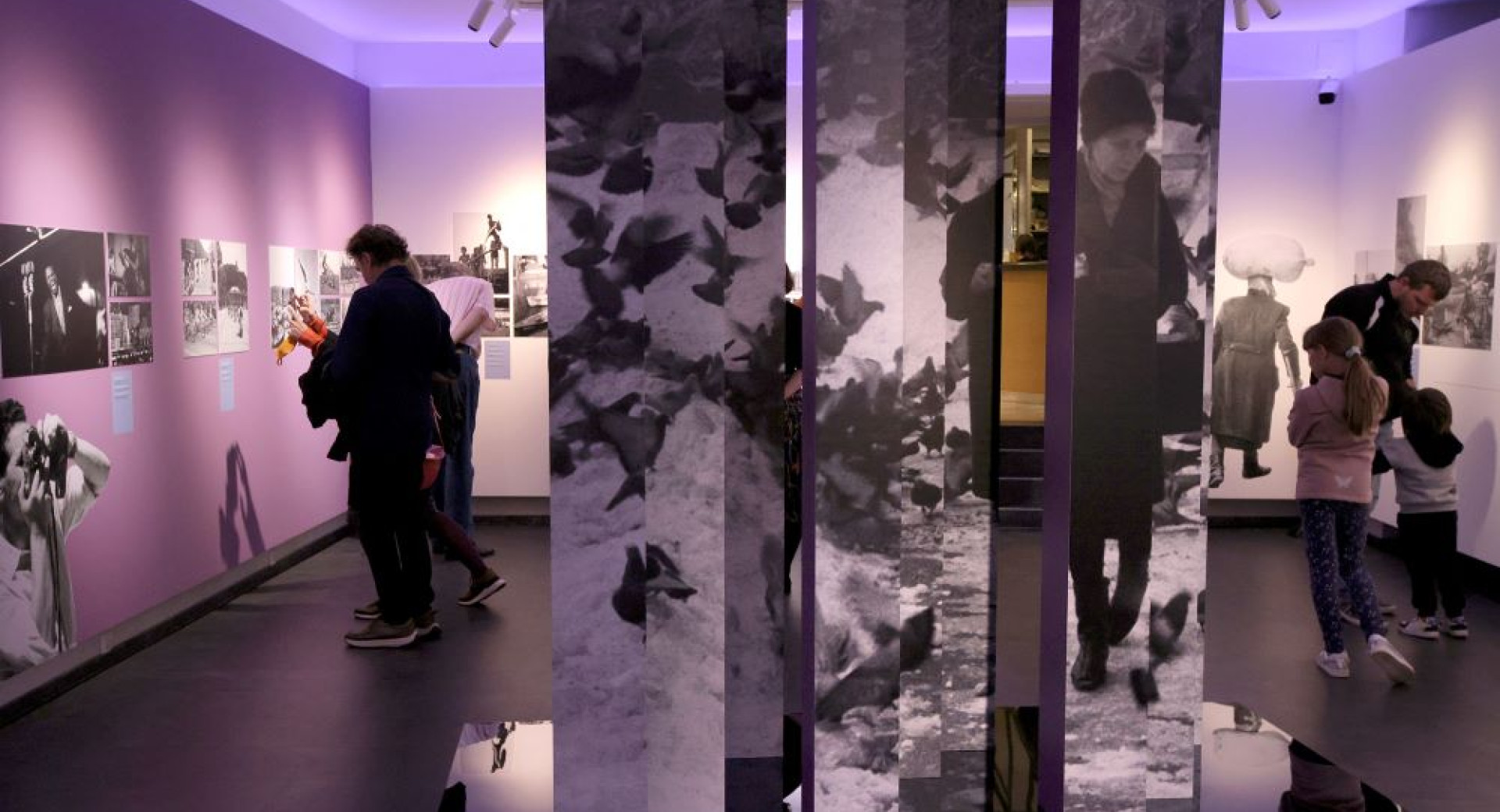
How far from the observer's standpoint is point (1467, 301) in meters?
6.94

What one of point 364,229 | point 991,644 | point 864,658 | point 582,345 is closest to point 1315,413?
point 991,644

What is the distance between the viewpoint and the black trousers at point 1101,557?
2.27m

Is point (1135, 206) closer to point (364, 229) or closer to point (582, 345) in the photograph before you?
point (582, 345)

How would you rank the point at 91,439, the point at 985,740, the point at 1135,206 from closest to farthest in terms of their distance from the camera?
the point at 1135,206 < the point at 985,740 < the point at 91,439

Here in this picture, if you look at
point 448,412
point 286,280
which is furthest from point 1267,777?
point 286,280

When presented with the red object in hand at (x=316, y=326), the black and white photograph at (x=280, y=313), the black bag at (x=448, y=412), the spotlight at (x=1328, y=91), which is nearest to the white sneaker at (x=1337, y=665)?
the black bag at (x=448, y=412)

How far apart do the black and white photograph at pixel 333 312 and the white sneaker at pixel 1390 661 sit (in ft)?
20.8

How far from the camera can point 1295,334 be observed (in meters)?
8.73

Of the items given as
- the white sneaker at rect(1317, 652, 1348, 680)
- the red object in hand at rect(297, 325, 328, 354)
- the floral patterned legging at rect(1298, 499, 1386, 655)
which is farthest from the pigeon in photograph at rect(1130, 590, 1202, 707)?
the red object in hand at rect(297, 325, 328, 354)

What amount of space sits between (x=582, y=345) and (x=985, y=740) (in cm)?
120

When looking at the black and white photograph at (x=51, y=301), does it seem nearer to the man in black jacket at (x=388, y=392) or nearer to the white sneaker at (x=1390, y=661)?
the man in black jacket at (x=388, y=392)

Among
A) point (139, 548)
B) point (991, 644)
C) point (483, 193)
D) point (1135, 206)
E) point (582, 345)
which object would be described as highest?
point (483, 193)

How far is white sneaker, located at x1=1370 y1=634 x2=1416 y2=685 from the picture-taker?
4.97m

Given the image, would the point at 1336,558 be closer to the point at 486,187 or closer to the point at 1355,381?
the point at 1355,381
